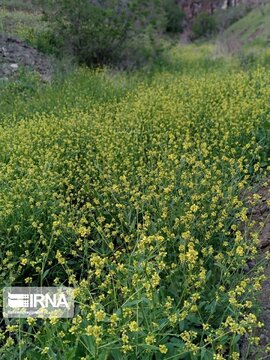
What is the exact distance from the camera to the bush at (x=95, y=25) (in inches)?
386

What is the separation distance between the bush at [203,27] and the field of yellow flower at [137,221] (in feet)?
81.5

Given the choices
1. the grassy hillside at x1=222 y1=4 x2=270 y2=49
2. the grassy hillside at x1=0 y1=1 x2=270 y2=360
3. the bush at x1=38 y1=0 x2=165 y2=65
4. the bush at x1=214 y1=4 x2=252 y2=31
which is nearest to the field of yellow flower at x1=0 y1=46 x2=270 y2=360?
the grassy hillside at x1=0 y1=1 x2=270 y2=360

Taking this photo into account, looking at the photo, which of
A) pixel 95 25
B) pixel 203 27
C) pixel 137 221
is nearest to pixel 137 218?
pixel 137 221

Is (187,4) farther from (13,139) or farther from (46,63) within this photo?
(13,139)

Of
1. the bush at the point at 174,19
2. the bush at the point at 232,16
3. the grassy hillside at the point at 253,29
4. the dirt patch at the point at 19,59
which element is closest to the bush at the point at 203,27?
the bush at the point at 232,16

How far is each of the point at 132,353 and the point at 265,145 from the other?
2.98 metres

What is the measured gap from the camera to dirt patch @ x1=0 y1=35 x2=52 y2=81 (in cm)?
857

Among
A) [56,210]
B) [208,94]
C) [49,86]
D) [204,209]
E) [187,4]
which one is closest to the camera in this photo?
[204,209]

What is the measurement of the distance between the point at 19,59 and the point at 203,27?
2447 centimetres

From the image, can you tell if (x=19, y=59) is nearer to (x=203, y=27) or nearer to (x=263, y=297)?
(x=263, y=297)

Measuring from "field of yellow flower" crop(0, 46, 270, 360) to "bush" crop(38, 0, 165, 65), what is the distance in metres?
3.88

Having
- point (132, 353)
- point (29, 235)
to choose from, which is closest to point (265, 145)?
point (29, 235)

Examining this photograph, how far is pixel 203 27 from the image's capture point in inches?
1204

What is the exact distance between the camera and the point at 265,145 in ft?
13.9
